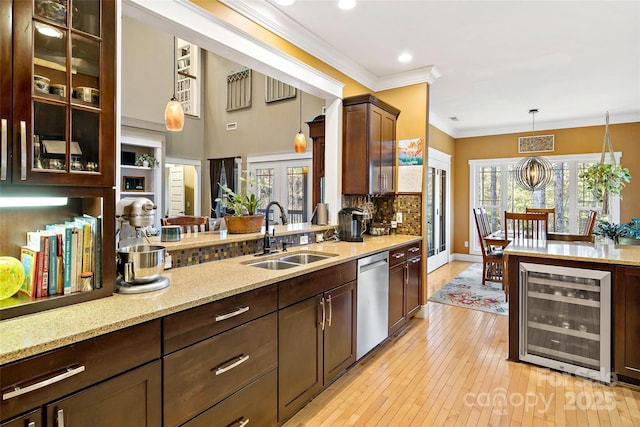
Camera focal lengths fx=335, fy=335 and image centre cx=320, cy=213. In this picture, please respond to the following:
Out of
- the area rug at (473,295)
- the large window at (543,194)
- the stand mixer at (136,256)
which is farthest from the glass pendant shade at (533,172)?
the stand mixer at (136,256)

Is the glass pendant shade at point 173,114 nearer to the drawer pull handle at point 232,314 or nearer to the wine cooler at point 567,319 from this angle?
the drawer pull handle at point 232,314

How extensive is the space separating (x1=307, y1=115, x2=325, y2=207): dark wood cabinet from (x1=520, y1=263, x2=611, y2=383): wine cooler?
8.74 ft

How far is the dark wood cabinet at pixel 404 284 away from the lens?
323 centimetres

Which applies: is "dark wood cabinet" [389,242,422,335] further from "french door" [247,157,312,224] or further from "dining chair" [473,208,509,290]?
"french door" [247,157,312,224]

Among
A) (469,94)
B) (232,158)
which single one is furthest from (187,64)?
(469,94)

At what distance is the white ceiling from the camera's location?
272 cm

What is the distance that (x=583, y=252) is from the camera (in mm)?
2762

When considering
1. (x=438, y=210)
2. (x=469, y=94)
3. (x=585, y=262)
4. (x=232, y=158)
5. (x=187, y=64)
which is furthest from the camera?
(x=187, y=64)

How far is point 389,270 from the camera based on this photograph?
3.16 metres

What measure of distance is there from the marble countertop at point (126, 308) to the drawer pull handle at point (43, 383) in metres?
0.09

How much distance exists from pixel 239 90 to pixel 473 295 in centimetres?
603

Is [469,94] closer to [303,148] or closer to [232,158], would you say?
[303,148]

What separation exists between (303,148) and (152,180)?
310cm

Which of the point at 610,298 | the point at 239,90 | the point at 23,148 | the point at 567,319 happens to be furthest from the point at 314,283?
the point at 239,90
